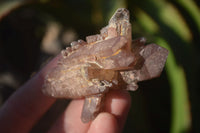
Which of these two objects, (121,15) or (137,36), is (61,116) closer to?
(121,15)

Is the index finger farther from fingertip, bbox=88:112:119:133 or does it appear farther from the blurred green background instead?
fingertip, bbox=88:112:119:133

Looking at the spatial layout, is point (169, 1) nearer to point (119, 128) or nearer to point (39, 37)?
point (119, 128)

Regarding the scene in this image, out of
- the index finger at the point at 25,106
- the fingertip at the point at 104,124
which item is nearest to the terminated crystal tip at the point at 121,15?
the fingertip at the point at 104,124

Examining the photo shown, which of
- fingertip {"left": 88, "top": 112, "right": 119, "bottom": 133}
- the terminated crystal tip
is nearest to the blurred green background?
the terminated crystal tip

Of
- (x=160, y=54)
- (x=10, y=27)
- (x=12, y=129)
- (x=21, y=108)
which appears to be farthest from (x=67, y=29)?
(x=160, y=54)

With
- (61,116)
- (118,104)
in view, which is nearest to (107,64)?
(118,104)

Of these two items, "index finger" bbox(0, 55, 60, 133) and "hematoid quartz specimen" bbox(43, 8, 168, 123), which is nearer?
"hematoid quartz specimen" bbox(43, 8, 168, 123)

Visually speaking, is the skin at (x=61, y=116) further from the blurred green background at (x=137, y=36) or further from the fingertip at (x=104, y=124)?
the blurred green background at (x=137, y=36)
